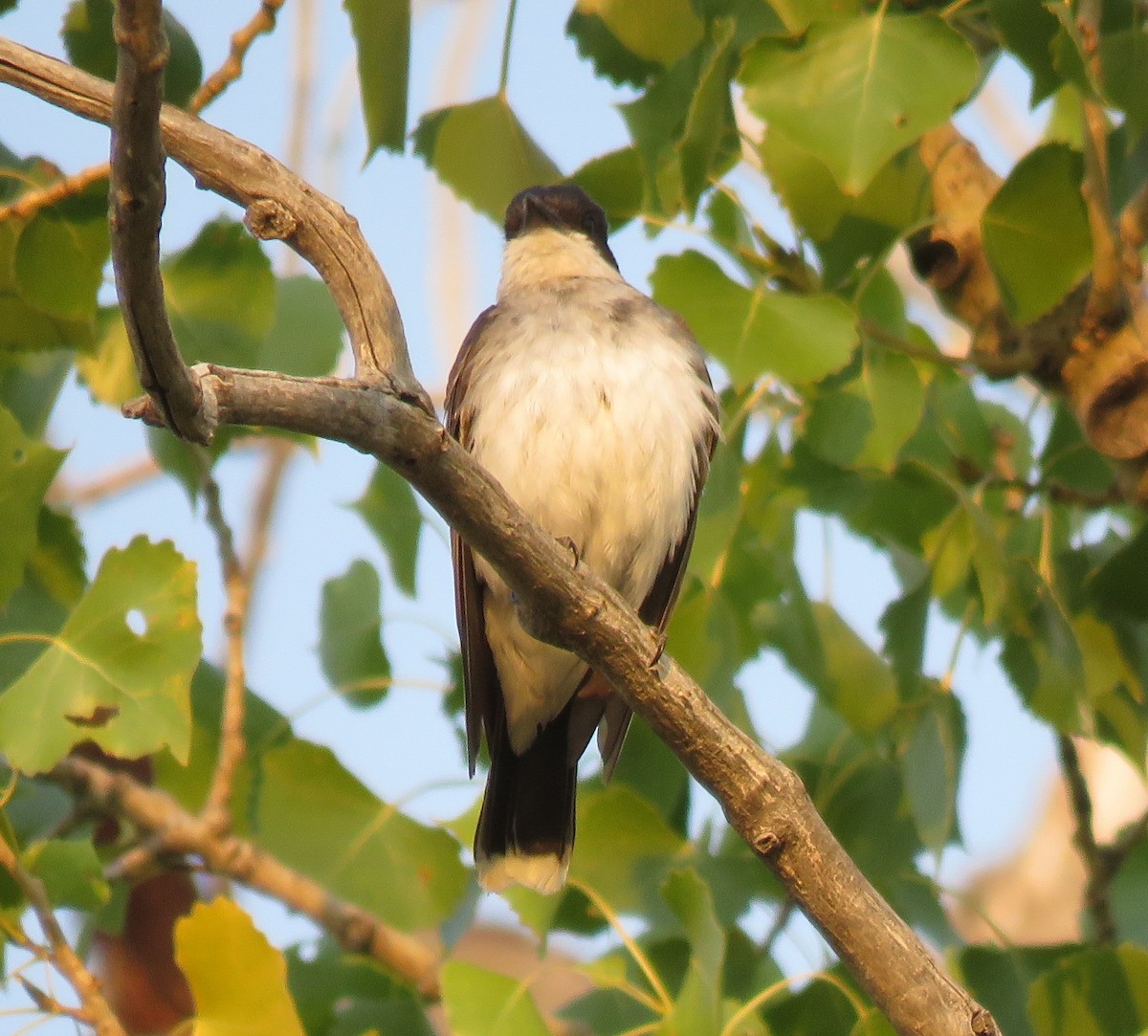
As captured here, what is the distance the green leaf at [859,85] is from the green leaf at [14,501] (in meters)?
1.77

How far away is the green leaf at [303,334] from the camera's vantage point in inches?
174

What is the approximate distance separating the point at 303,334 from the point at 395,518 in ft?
1.89

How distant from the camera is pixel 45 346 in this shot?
3775 mm

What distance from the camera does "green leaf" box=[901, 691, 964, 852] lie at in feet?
12.2

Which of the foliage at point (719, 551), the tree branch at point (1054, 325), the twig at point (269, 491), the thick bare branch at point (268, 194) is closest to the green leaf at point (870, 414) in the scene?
the foliage at point (719, 551)

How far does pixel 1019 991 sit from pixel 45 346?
277 cm

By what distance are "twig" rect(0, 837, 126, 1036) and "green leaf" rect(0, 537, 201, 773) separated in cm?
28

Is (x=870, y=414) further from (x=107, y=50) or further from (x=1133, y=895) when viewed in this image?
(x=107, y=50)

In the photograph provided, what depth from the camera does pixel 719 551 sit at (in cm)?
402

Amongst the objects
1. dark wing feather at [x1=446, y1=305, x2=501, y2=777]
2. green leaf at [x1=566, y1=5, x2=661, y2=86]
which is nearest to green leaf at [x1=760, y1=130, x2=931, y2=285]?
green leaf at [x1=566, y1=5, x2=661, y2=86]

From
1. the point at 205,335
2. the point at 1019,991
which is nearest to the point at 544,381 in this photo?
the point at 205,335

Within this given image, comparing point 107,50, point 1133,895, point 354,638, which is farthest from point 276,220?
point 1133,895

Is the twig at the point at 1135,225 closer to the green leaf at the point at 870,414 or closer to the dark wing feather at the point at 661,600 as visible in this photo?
the green leaf at the point at 870,414

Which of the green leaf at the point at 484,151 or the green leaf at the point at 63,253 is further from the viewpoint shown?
the green leaf at the point at 484,151
